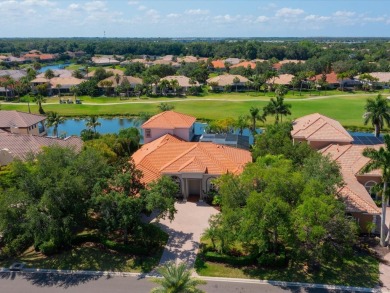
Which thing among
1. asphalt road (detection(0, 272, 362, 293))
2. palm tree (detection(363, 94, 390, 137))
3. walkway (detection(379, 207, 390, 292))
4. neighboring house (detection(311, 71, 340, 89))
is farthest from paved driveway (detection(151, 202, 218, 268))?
neighboring house (detection(311, 71, 340, 89))

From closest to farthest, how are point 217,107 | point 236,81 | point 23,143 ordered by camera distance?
1. point 23,143
2. point 217,107
3. point 236,81

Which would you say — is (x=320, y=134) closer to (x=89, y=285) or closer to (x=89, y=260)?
(x=89, y=260)

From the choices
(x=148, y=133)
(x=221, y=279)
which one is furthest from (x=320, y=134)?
(x=221, y=279)

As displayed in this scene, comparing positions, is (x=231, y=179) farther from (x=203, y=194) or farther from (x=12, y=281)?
(x=12, y=281)

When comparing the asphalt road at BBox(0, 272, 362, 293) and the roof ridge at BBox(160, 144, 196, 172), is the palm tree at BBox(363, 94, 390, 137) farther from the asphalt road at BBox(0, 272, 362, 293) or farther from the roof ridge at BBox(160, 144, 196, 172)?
the asphalt road at BBox(0, 272, 362, 293)

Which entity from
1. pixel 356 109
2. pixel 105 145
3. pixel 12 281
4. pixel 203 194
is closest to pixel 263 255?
pixel 203 194
